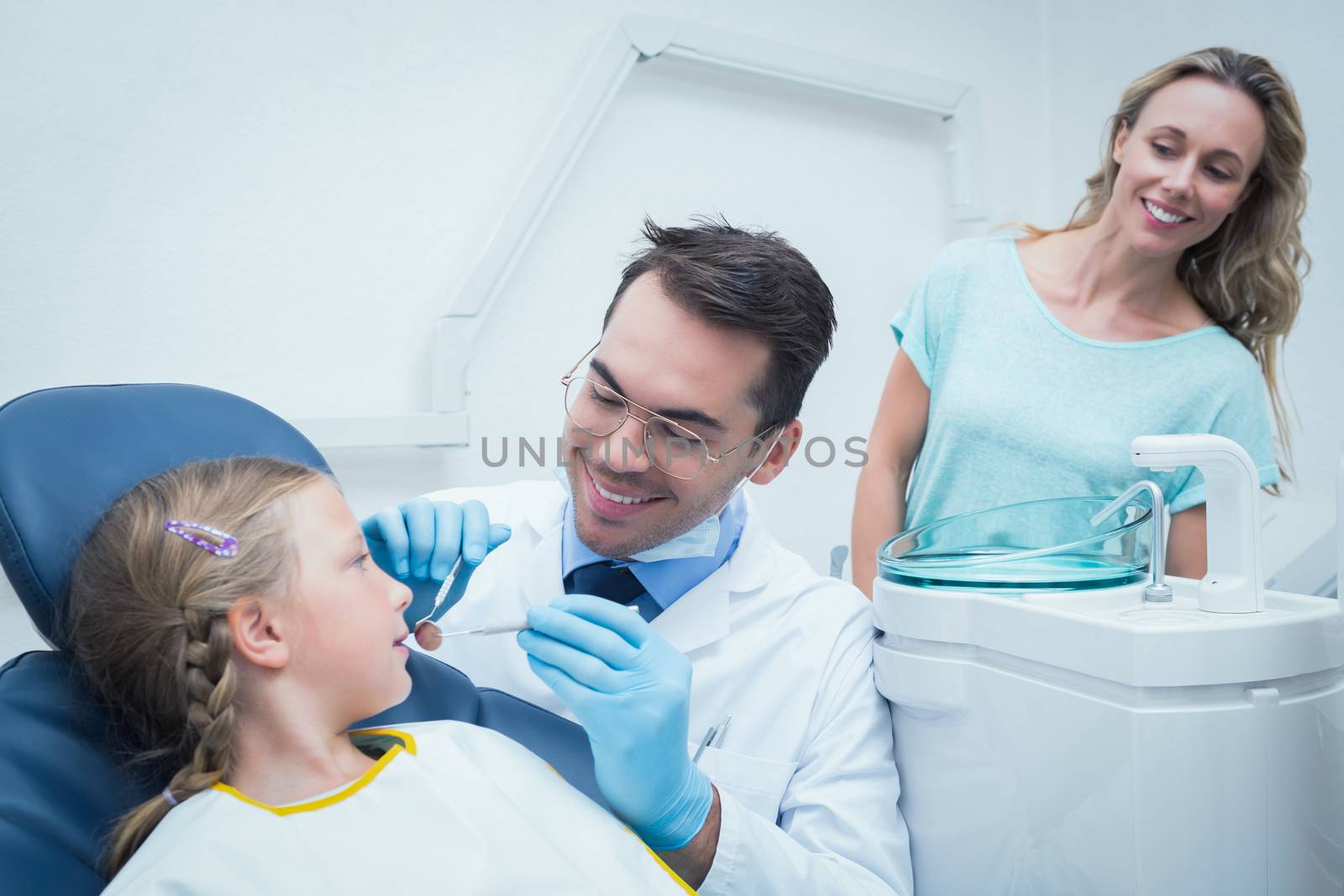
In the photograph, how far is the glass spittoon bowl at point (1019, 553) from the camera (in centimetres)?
102

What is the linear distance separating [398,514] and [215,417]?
0.80ft

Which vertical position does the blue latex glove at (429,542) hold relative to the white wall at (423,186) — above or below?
below

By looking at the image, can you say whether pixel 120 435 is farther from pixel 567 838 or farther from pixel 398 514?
pixel 567 838

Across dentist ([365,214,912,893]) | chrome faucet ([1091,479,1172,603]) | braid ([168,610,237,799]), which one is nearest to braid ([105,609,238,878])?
braid ([168,610,237,799])

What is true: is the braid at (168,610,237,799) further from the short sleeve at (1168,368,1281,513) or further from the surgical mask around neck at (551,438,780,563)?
the short sleeve at (1168,368,1281,513)

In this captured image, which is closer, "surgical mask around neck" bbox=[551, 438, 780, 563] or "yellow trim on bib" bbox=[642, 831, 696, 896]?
"yellow trim on bib" bbox=[642, 831, 696, 896]

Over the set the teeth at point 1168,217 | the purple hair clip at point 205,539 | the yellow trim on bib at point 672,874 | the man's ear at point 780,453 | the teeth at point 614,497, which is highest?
the teeth at point 1168,217

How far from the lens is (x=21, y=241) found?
1743 mm

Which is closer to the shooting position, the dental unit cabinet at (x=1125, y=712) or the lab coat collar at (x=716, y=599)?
the dental unit cabinet at (x=1125, y=712)

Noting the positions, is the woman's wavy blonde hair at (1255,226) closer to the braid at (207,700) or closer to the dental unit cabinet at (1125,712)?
the dental unit cabinet at (1125,712)

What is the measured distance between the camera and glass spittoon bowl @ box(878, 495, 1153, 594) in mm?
1021

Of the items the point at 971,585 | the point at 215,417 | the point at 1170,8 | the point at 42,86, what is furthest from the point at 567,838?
the point at 1170,8

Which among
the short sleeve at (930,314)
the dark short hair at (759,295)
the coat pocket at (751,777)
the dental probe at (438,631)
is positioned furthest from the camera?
the short sleeve at (930,314)

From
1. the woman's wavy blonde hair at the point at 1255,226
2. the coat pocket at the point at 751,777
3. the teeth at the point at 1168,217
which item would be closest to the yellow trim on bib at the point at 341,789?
the coat pocket at the point at 751,777
